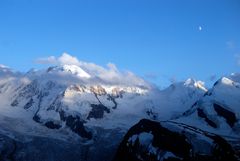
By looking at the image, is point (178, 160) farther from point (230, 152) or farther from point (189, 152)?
point (230, 152)

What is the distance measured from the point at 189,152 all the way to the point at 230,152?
14.8 metres

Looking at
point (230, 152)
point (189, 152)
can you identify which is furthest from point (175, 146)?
point (230, 152)

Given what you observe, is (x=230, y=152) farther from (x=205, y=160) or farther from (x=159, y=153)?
(x=159, y=153)

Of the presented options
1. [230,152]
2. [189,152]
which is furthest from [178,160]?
[230,152]

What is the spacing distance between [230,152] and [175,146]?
63.3 ft

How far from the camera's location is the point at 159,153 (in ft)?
653

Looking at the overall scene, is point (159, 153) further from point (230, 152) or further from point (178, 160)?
point (230, 152)

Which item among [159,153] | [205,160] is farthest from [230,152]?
[159,153]

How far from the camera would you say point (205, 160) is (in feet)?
651

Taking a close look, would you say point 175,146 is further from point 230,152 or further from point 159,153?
point 230,152

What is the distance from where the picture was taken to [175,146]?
7859 inches

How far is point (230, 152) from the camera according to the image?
199250mm

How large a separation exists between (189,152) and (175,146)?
5657 millimetres

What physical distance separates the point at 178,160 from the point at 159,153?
29.4 ft
